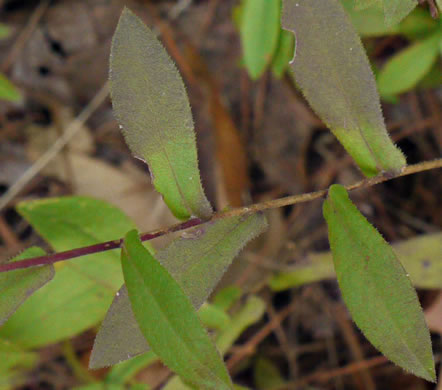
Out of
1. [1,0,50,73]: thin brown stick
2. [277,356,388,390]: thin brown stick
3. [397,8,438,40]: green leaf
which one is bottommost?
[277,356,388,390]: thin brown stick

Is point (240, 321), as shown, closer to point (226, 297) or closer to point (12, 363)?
point (226, 297)

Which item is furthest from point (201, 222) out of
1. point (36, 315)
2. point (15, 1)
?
point (15, 1)

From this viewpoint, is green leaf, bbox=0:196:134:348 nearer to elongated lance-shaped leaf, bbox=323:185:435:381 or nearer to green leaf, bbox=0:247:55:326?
green leaf, bbox=0:247:55:326

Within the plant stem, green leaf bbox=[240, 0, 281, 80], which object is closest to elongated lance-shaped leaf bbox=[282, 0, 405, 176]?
the plant stem

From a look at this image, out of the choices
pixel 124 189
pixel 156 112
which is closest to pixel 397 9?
pixel 156 112

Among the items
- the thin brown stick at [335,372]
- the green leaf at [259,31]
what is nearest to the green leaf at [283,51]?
the green leaf at [259,31]

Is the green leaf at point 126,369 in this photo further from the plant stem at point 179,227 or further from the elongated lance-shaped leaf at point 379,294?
the elongated lance-shaped leaf at point 379,294
